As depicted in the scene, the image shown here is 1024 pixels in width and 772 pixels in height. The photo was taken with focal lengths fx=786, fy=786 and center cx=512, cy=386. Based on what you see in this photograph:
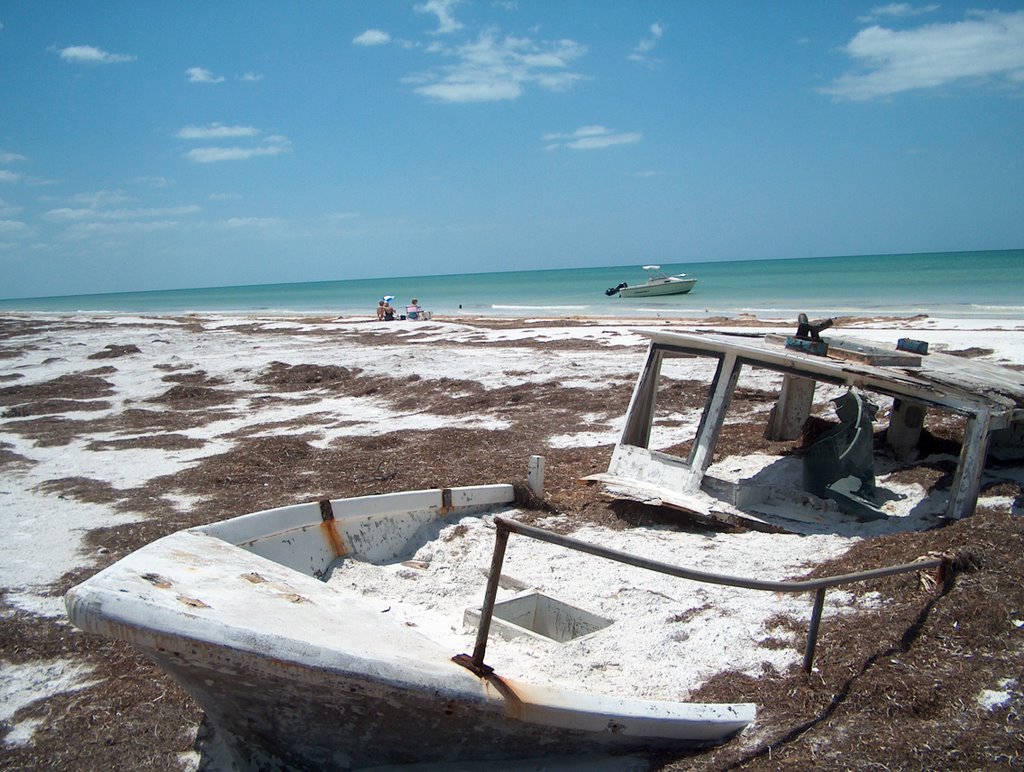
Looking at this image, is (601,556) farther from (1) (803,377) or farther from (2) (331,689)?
(1) (803,377)

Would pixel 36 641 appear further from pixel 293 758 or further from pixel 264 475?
pixel 264 475

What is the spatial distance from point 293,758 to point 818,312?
117 feet

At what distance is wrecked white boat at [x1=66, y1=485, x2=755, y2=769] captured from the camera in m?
3.28

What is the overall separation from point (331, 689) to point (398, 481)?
571 cm

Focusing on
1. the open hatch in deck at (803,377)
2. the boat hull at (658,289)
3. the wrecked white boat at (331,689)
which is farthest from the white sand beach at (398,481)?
the boat hull at (658,289)

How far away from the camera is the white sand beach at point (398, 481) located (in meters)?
4.80

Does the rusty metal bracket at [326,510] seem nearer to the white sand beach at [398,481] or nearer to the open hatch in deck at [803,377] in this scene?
the white sand beach at [398,481]

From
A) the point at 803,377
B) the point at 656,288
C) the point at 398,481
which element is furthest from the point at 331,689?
the point at 656,288

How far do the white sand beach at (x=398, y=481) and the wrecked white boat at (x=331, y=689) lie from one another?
64 centimetres

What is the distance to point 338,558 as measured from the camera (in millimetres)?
6340

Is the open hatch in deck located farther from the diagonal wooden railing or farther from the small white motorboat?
the small white motorboat

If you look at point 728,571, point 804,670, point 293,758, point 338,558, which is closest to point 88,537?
point 338,558

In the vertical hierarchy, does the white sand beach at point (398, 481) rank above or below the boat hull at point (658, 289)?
below

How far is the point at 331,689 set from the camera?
3354 mm
